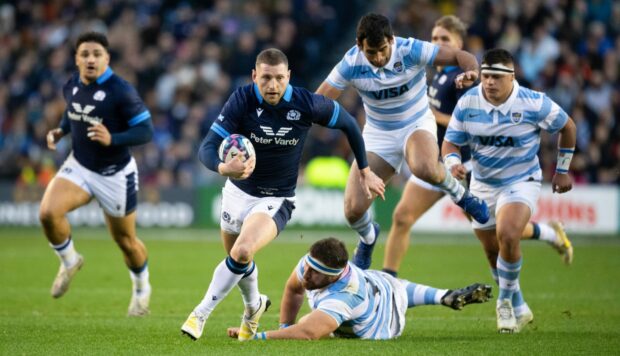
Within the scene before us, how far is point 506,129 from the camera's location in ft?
32.2

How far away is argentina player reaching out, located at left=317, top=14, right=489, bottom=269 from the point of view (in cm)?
986

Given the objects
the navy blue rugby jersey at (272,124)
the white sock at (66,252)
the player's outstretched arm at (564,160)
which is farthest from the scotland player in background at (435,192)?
the white sock at (66,252)

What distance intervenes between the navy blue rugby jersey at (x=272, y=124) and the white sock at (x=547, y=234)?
12.8 ft

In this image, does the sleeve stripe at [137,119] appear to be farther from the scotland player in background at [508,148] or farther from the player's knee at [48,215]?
the scotland player in background at [508,148]

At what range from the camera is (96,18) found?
27062mm

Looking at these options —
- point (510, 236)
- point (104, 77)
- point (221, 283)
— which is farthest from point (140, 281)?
point (510, 236)

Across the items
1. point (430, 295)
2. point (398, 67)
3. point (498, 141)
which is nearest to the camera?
point (430, 295)

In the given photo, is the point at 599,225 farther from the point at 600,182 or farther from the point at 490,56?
the point at 490,56

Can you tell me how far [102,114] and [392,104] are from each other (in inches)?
123

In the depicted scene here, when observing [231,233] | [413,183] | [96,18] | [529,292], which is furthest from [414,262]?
[96,18]

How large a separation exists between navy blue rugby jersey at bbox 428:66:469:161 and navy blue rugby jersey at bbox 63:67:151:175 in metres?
3.33

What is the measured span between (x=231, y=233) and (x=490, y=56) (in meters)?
2.99

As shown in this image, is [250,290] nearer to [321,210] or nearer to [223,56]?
[321,210]

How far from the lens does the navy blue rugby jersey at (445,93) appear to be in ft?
38.1
